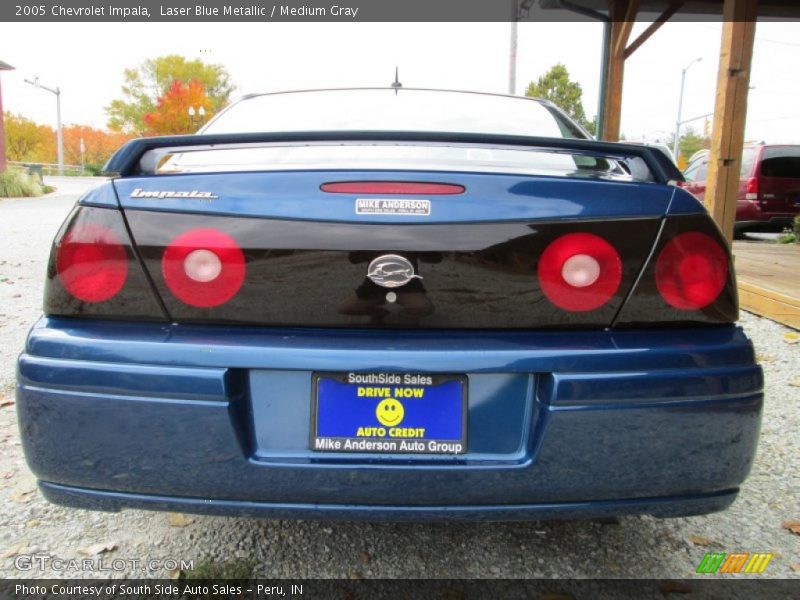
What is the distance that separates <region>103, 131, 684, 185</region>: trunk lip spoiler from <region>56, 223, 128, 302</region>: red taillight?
6.8 inches

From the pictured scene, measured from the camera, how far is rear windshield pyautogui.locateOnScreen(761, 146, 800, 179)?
9797mm

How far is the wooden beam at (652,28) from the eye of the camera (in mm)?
7352

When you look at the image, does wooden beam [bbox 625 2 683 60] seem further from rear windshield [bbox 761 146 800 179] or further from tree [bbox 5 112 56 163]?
tree [bbox 5 112 56 163]

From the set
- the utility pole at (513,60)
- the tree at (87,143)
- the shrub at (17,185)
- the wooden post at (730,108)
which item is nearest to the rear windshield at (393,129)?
the wooden post at (730,108)

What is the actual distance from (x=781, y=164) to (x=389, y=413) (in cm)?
1084

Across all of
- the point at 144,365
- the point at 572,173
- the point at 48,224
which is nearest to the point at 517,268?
the point at 572,173

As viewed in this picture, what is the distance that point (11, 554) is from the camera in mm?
1748

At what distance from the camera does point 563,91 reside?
50156 mm

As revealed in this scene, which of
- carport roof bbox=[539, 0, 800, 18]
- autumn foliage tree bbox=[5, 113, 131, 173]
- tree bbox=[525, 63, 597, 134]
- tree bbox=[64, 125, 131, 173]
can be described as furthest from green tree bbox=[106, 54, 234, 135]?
carport roof bbox=[539, 0, 800, 18]

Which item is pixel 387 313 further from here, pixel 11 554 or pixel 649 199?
pixel 11 554

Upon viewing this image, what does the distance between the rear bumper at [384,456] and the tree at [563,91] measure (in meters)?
52.0

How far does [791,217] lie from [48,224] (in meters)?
13.0

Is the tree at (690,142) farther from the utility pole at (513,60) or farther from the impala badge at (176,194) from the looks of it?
the impala badge at (176,194)

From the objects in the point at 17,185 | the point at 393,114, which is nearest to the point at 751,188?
the point at 393,114
